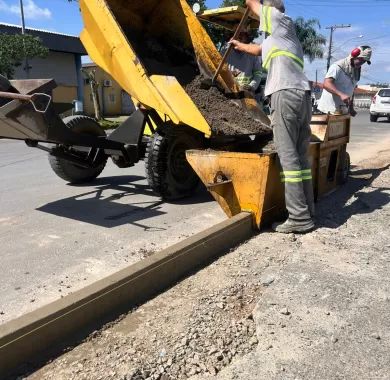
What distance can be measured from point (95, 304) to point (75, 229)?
2092mm

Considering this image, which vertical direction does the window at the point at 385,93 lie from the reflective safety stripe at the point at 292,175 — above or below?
below

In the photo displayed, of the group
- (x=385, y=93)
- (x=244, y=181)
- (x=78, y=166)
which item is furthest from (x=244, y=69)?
(x=385, y=93)

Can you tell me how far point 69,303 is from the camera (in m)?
2.55

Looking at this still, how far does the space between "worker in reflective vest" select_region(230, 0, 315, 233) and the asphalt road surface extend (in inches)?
39.7

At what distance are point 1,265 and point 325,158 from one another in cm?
375

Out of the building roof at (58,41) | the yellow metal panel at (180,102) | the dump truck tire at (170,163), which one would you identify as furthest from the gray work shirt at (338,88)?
the building roof at (58,41)

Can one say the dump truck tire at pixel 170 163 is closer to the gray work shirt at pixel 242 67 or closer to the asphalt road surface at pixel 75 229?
the asphalt road surface at pixel 75 229

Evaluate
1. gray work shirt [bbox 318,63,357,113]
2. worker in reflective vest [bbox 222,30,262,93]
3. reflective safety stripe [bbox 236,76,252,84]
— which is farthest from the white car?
reflective safety stripe [bbox 236,76,252,84]

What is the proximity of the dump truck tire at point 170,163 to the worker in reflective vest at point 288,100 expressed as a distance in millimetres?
1402

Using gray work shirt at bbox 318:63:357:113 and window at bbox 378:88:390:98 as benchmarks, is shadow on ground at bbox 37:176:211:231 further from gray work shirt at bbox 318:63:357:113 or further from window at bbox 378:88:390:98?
window at bbox 378:88:390:98

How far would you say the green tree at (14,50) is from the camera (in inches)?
744

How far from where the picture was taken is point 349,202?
18.3 ft

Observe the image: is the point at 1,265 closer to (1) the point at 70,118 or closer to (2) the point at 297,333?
(2) the point at 297,333

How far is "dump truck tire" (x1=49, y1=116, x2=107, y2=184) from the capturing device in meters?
6.08
